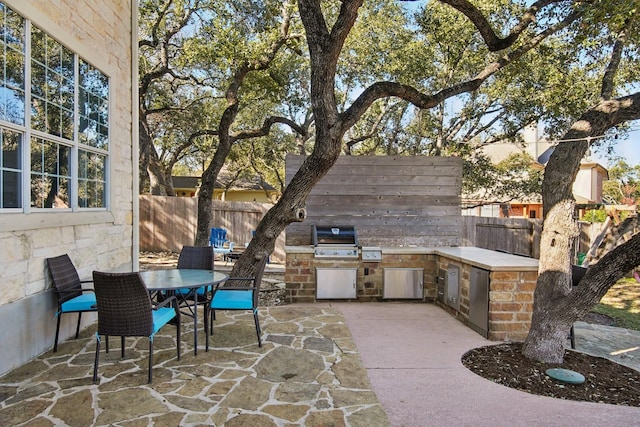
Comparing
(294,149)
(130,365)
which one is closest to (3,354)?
(130,365)

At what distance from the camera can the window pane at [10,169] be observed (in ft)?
10.7

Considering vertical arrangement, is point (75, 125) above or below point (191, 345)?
above

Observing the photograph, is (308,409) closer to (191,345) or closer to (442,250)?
(191,345)

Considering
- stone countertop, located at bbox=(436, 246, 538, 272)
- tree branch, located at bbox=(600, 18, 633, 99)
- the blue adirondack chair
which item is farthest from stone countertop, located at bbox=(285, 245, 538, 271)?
the blue adirondack chair

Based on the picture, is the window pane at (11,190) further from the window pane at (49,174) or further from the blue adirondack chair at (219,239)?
the blue adirondack chair at (219,239)

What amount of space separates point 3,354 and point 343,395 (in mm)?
2724

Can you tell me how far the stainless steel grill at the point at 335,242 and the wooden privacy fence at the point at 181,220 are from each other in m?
6.26

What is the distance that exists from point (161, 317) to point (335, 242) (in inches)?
121

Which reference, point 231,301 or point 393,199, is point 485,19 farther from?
point 231,301

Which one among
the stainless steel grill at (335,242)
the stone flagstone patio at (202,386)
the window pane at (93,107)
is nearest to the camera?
the stone flagstone patio at (202,386)

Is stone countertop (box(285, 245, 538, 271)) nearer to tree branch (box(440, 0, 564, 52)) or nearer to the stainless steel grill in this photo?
the stainless steel grill

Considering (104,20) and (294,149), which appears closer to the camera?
(104,20)

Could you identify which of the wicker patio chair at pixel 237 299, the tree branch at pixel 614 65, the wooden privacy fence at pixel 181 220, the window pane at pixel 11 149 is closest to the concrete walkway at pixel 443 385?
the wicker patio chair at pixel 237 299

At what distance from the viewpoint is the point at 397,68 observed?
9.98m
